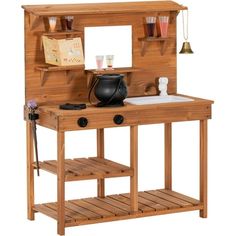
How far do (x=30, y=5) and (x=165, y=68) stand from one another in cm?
138

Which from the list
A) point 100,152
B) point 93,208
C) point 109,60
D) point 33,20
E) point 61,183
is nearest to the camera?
point 61,183

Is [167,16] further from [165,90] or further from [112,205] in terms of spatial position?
[112,205]

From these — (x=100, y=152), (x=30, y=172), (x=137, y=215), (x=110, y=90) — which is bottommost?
(x=137, y=215)

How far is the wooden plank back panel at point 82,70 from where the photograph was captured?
9320 millimetres

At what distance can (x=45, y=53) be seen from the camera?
30.6 ft

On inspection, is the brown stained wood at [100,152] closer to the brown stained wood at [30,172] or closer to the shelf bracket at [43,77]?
the brown stained wood at [30,172]

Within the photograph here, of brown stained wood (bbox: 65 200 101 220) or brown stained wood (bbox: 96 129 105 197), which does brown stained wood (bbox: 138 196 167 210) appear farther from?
brown stained wood (bbox: 65 200 101 220)

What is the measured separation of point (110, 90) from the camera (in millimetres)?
9211

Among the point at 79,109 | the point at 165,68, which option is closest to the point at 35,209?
the point at 79,109

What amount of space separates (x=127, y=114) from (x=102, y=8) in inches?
38.9

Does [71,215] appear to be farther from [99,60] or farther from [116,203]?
[99,60]

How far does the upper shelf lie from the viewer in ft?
30.3

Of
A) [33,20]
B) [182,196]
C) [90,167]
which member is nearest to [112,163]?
[90,167]

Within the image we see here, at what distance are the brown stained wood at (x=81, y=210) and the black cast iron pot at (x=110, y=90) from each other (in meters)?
0.89
